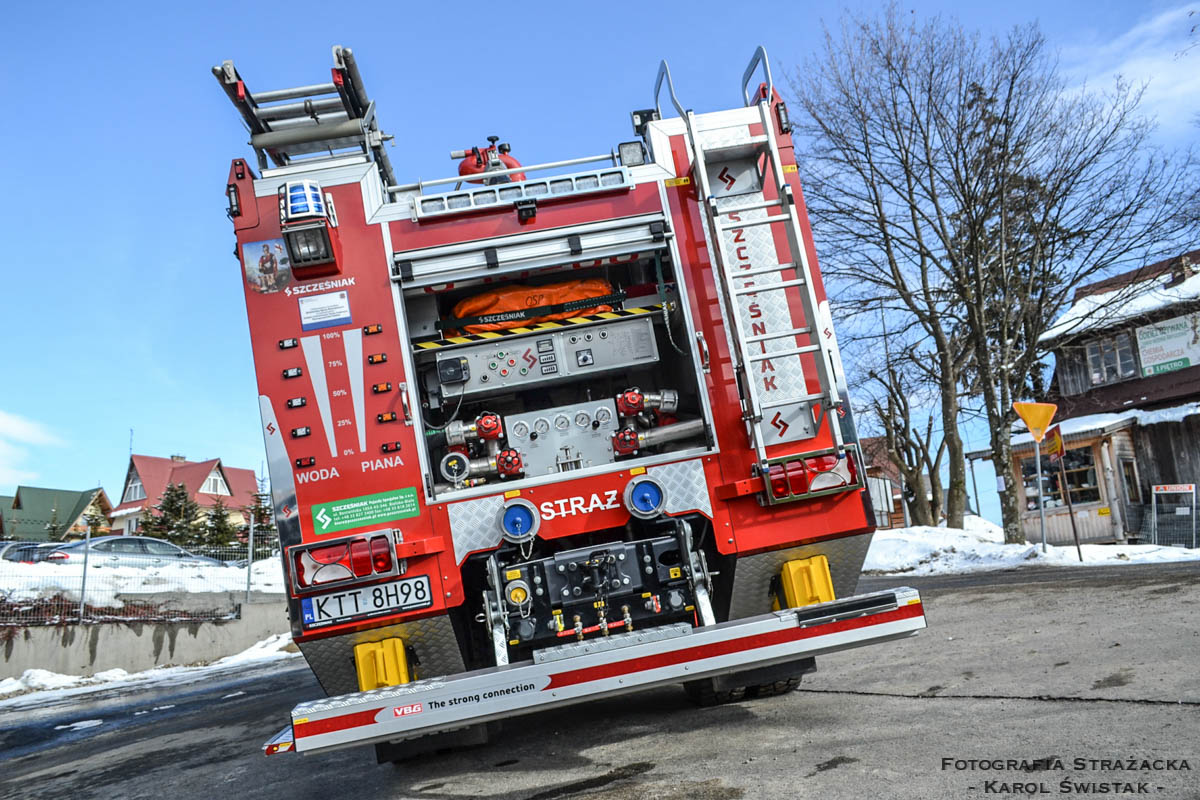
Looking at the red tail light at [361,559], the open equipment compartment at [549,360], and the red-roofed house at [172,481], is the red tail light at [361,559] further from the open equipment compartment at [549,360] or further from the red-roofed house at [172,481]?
the red-roofed house at [172,481]

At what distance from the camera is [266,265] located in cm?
515

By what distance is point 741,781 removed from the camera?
381 cm

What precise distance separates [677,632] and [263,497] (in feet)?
150

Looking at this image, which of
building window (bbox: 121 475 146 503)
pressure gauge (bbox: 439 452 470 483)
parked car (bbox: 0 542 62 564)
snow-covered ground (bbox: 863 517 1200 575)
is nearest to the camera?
pressure gauge (bbox: 439 452 470 483)

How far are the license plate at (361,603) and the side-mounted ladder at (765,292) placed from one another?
6.12 ft

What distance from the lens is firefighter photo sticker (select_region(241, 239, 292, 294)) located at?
5.12 meters

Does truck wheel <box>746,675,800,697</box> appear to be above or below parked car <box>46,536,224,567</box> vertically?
below

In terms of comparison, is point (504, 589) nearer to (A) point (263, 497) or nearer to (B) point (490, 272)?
(B) point (490, 272)

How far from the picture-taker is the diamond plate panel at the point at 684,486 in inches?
198

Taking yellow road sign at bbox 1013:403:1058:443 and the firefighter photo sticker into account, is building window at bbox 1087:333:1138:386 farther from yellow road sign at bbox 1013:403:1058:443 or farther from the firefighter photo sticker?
the firefighter photo sticker

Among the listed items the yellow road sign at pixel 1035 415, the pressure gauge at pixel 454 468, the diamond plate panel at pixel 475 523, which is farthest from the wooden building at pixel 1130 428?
the diamond plate panel at pixel 475 523

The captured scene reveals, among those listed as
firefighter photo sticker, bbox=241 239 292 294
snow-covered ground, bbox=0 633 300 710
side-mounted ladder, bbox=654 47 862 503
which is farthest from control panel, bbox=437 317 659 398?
snow-covered ground, bbox=0 633 300 710

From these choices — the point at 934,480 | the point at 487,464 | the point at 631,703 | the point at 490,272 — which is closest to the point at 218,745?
the point at 631,703

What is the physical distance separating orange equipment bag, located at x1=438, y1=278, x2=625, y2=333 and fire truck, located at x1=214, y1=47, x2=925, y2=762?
1 cm
